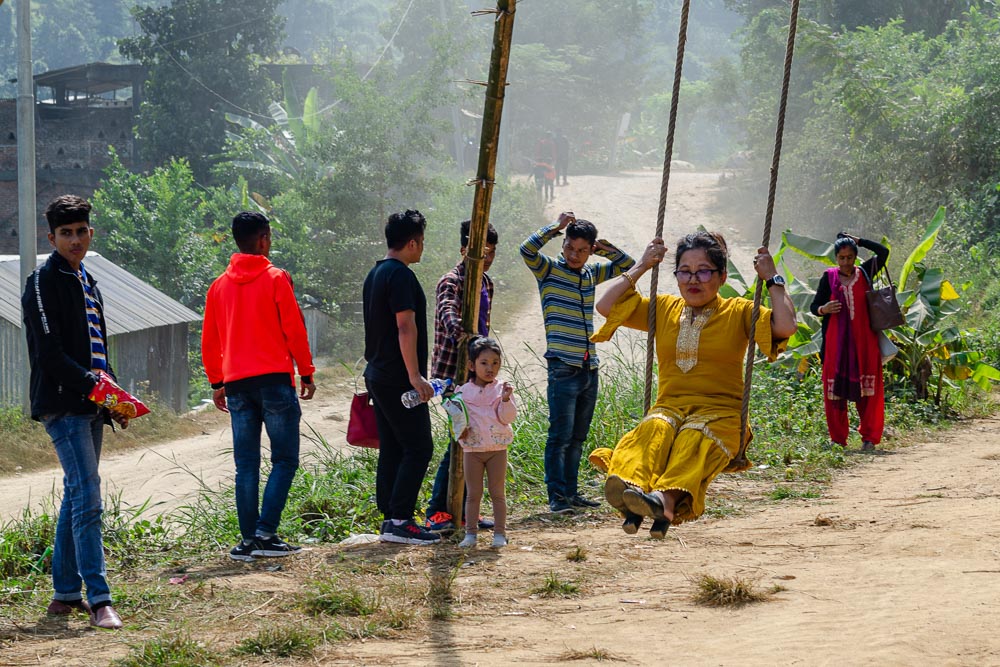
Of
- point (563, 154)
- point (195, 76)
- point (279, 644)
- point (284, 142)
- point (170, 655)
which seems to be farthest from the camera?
point (563, 154)

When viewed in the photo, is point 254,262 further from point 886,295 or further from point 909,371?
point 909,371

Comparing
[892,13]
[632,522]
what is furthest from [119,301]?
[892,13]

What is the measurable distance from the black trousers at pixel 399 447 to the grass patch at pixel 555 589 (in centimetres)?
105

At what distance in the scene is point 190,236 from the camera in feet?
68.3

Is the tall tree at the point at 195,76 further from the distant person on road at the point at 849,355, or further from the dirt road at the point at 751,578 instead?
the dirt road at the point at 751,578

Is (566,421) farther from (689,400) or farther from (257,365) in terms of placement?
(257,365)

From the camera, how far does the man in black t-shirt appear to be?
5.30 meters

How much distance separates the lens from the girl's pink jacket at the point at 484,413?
17.7 ft

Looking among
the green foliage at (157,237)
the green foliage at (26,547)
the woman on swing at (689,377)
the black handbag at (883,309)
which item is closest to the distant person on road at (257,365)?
the green foliage at (26,547)

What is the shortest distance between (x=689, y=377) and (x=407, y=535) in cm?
180

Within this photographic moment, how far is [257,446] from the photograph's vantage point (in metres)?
5.44

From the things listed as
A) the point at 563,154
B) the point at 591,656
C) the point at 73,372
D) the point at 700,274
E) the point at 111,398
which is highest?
the point at 563,154

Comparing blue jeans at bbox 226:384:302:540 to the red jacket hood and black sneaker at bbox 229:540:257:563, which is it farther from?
the red jacket hood

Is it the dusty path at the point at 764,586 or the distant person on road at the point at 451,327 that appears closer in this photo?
the dusty path at the point at 764,586
